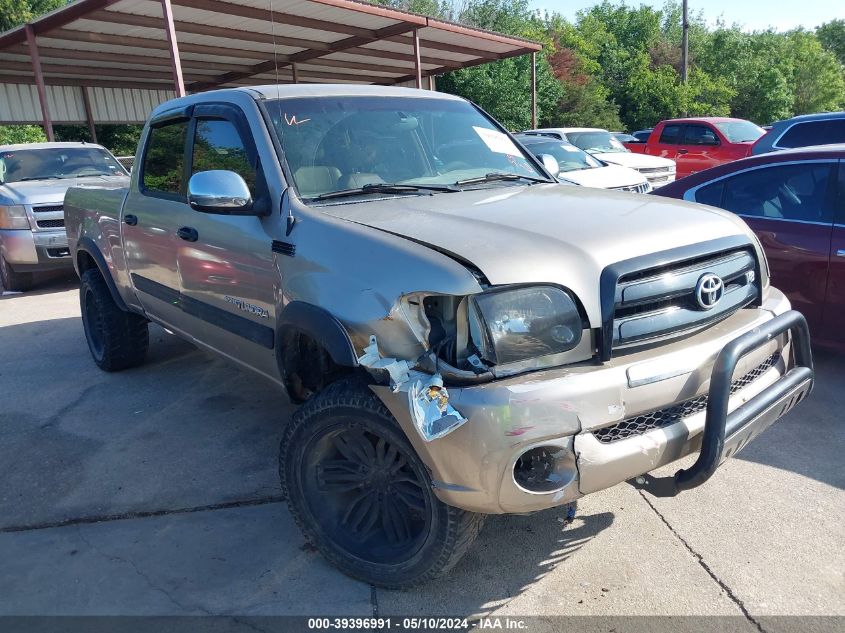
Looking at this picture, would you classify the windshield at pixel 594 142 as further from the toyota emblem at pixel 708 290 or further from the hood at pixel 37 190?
the toyota emblem at pixel 708 290

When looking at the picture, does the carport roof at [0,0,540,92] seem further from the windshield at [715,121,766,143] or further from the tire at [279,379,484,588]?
the tire at [279,379,484,588]

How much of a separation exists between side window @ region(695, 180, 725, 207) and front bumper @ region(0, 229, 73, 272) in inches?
283

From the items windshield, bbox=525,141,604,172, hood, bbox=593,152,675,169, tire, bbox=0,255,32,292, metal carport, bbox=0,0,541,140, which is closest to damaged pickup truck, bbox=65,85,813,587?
metal carport, bbox=0,0,541,140

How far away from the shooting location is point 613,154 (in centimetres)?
1222

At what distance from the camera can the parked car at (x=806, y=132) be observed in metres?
8.25

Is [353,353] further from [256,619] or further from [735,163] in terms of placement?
[735,163]

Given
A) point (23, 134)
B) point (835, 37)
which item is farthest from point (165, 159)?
point (835, 37)

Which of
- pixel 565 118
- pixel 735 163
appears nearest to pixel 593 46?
pixel 565 118

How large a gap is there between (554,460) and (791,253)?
3079 mm

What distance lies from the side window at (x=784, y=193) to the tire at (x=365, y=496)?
341 centimetres

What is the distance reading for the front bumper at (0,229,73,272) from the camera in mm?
8312

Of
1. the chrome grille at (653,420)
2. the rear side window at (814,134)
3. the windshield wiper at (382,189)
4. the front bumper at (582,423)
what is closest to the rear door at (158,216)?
the windshield wiper at (382,189)

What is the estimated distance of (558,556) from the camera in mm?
2857

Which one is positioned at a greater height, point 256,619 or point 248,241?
point 248,241
